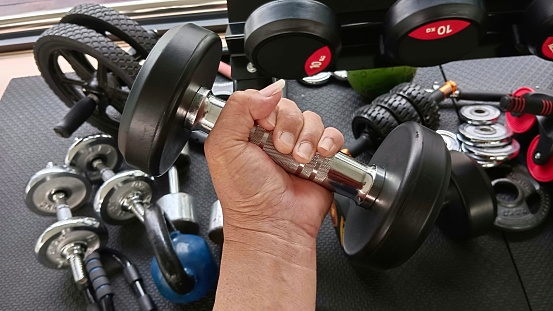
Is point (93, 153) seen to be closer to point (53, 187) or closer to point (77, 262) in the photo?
point (53, 187)

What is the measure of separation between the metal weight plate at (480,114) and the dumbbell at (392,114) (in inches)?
4.1

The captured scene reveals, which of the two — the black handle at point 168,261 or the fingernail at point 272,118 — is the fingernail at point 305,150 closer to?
the fingernail at point 272,118

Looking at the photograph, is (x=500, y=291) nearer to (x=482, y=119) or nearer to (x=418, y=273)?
(x=418, y=273)

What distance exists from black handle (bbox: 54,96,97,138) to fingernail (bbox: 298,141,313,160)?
0.65 meters

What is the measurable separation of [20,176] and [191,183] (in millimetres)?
477

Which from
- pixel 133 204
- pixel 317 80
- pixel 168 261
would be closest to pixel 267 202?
pixel 168 261

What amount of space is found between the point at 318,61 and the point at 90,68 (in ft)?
2.21

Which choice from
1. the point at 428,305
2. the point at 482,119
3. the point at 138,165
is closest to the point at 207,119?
the point at 138,165

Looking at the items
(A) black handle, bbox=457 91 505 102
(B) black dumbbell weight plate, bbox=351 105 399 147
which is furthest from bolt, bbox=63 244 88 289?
(A) black handle, bbox=457 91 505 102

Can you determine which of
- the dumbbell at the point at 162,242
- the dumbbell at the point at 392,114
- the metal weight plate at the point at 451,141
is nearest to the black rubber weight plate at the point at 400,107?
the dumbbell at the point at 392,114

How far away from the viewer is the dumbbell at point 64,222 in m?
1.09

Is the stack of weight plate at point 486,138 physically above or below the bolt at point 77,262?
above

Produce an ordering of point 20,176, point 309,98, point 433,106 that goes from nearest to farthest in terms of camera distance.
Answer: point 433,106, point 20,176, point 309,98

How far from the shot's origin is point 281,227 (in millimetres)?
810
